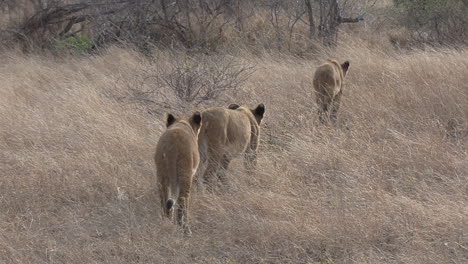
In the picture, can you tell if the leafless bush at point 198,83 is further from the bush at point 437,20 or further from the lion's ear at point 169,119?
the bush at point 437,20

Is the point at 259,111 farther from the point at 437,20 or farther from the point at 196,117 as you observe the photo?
the point at 437,20

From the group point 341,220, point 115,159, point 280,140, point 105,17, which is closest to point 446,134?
point 280,140

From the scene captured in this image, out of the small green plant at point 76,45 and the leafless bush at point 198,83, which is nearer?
the leafless bush at point 198,83

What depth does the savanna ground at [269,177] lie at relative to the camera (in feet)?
17.1

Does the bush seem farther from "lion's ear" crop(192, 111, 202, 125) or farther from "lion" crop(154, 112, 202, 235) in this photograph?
"lion" crop(154, 112, 202, 235)

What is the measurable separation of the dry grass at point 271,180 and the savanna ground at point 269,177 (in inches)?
0.6

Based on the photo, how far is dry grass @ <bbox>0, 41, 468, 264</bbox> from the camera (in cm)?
520

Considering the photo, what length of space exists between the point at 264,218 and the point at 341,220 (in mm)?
623

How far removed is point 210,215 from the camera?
5.82 metres

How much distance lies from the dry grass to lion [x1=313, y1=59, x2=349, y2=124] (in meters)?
0.18

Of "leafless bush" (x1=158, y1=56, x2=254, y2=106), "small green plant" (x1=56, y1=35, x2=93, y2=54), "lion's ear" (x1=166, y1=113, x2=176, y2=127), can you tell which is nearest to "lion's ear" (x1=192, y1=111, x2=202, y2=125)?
"lion's ear" (x1=166, y1=113, x2=176, y2=127)

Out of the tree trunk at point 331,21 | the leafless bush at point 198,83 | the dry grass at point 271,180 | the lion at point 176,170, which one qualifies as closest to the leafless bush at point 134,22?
the tree trunk at point 331,21

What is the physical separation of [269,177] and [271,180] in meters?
0.05

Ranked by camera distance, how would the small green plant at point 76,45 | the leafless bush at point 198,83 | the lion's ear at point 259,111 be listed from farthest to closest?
1. the small green plant at point 76,45
2. the leafless bush at point 198,83
3. the lion's ear at point 259,111
